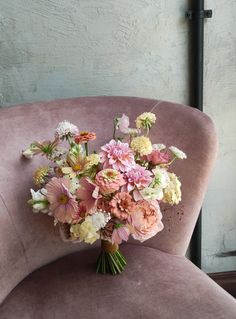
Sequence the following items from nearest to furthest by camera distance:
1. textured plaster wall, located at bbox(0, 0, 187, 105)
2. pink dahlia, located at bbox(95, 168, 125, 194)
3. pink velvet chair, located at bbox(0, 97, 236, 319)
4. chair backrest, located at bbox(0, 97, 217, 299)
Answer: pink dahlia, located at bbox(95, 168, 125, 194) < pink velvet chair, located at bbox(0, 97, 236, 319) < chair backrest, located at bbox(0, 97, 217, 299) < textured plaster wall, located at bbox(0, 0, 187, 105)

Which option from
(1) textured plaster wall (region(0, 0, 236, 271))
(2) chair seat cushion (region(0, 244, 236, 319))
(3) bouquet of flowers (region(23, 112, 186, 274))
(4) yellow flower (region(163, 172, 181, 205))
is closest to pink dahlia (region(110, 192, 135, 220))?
(3) bouquet of flowers (region(23, 112, 186, 274))

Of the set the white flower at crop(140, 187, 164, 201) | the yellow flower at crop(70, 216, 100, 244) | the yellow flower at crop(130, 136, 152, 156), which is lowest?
the yellow flower at crop(70, 216, 100, 244)

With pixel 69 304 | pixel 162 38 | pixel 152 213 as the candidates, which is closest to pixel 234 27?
pixel 162 38

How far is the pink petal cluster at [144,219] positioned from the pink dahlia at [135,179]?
4 centimetres

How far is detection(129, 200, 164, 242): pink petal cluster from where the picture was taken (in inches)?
35.4

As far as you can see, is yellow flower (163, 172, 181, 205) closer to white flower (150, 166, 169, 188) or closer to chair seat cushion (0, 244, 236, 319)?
white flower (150, 166, 169, 188)

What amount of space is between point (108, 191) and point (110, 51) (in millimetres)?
603

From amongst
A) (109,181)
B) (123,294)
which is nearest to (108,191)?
(109,181)

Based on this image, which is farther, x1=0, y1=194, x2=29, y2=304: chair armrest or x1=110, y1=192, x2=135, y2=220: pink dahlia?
x1=0, y1=194, x2=29, y2=304: chair armrest

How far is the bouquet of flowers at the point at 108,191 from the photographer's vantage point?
2.90 ft

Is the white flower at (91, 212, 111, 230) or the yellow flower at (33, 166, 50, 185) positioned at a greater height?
the yellow flower at (33, 166, 50, 185)

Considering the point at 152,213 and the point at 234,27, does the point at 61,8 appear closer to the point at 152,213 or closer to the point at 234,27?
the point at 234,27

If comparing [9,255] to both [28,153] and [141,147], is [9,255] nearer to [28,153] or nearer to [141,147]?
[28,153]

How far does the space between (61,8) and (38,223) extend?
633 mm
